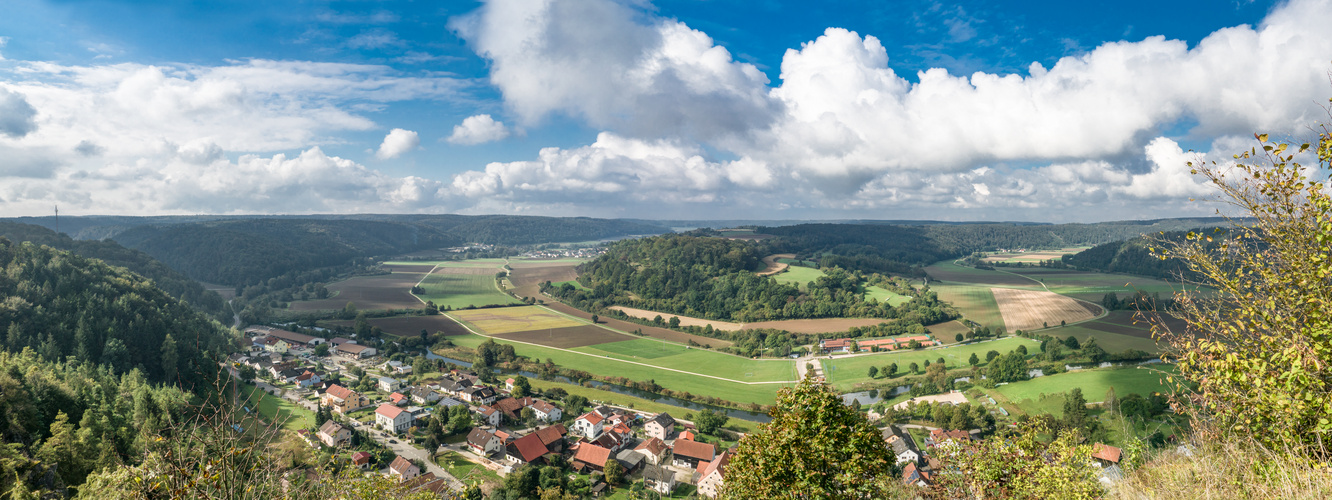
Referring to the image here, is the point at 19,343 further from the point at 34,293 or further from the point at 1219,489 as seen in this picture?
the point at 1219,489

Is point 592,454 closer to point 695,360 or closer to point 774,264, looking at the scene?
point 695,360

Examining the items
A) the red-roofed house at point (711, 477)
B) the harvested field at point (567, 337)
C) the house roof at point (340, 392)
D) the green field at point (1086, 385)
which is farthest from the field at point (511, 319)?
the green field at point (1086, 385)

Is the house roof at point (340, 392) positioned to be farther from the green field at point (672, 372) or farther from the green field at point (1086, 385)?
the green field at point (1086, 385)

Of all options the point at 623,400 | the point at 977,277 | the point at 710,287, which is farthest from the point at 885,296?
the point at 623,400

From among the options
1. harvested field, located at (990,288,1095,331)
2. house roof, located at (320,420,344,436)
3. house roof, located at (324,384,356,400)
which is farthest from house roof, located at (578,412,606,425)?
harvested field, located at (990,288,1095,331)

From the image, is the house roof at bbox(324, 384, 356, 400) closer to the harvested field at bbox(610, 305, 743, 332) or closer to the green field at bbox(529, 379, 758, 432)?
the green field at bbox(529, 379, 758, 432)

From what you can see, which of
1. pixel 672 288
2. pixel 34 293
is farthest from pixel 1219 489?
pixel 672 288
